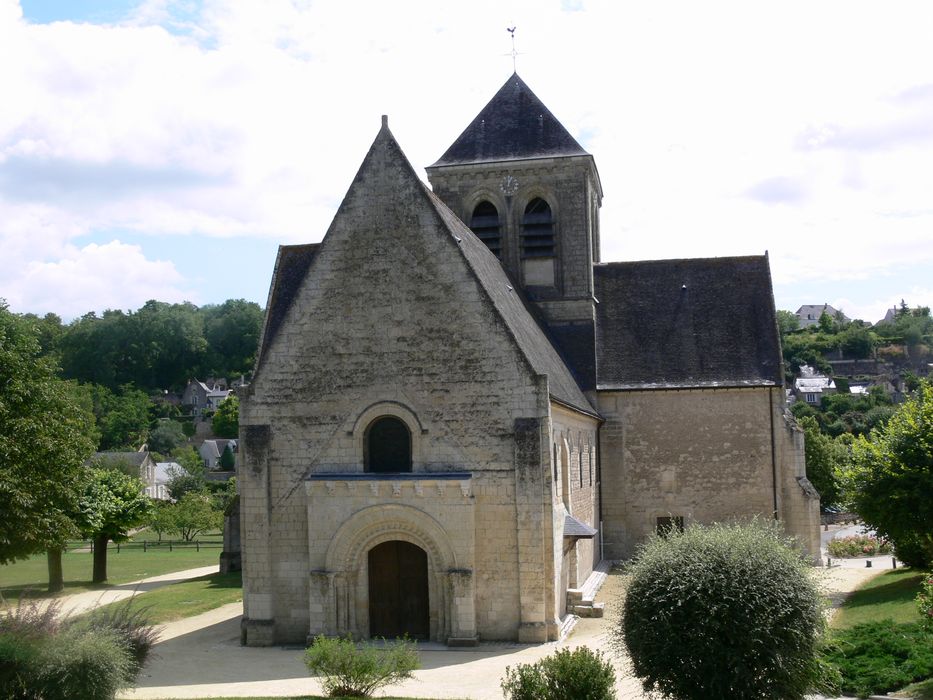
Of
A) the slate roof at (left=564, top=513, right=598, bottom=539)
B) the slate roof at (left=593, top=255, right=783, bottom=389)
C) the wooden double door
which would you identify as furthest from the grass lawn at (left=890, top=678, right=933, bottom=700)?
the slate roof at (left=593, top=255, right=783, bottom=389)

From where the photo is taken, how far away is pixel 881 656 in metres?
14.2

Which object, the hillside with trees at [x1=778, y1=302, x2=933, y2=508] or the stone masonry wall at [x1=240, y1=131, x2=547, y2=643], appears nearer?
the stone masonry wall at [x1=240, y1=131, x2=547, y2=643]

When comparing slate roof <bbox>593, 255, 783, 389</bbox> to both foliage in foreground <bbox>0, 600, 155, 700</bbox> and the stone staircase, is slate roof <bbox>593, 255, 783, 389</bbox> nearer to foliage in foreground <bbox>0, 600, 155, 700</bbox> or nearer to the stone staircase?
the stone staircase

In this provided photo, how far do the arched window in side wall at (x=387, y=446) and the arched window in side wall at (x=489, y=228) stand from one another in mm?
11837

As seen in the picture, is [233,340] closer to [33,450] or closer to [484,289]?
[33,450]

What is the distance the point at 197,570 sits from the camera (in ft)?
109

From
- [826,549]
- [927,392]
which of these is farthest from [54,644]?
[826,549]

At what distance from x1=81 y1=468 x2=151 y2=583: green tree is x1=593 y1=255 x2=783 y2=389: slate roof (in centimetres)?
1519

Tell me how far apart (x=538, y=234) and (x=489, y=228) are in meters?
1.61

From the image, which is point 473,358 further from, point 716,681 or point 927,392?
point 927,392

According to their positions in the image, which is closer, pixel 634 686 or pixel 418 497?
pixel 634 686

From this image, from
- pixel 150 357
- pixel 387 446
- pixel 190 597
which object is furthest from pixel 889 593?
pixel 150 357

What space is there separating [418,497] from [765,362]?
14026 millimetres

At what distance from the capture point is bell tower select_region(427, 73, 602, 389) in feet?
97.2
